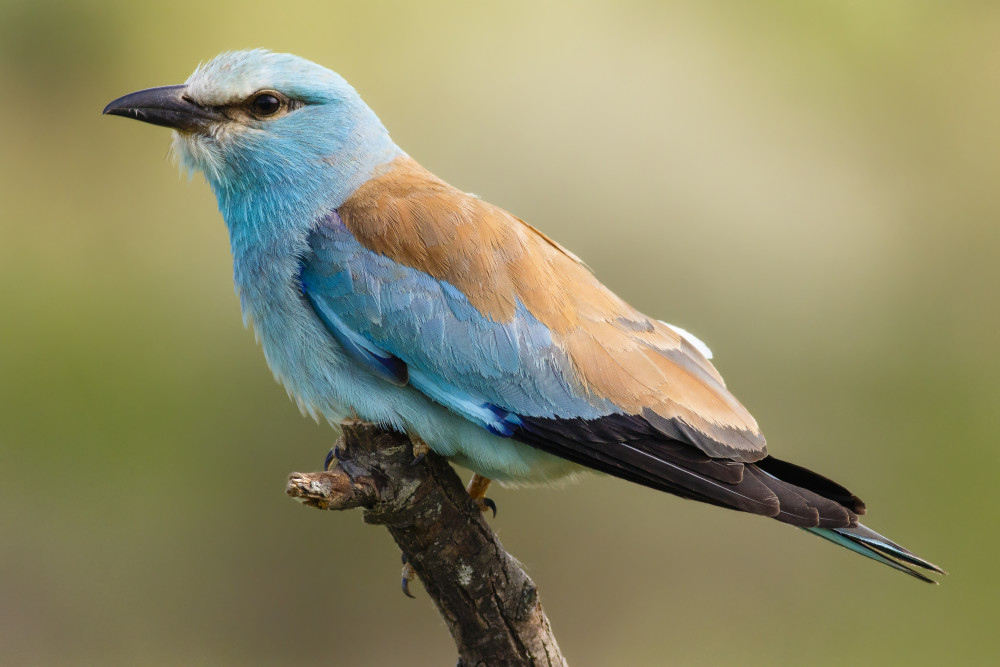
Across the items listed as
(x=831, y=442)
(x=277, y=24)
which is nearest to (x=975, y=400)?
(x=831, y=442)

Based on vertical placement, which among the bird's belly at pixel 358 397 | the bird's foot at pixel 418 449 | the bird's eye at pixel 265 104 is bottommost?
the bird's foot at pixel 418 449

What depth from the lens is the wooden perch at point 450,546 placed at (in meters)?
2.60

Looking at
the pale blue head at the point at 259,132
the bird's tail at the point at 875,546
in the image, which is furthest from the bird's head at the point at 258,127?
the bird's tail at the point at 875,546

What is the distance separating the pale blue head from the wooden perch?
85 cm

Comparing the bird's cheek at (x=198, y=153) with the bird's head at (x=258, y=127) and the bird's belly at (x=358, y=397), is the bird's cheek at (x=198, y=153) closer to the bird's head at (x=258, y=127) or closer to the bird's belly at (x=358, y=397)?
the bird's head at (x=258, y=127)

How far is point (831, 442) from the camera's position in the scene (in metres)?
5.81

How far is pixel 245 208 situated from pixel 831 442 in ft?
13.0

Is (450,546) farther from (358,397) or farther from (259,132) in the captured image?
(259,132)

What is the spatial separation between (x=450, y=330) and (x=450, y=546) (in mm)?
604

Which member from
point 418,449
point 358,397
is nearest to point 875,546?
point 418,449

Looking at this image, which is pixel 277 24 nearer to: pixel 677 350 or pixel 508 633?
pixel 677 350

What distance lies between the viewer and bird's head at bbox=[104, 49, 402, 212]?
3115 millimetres

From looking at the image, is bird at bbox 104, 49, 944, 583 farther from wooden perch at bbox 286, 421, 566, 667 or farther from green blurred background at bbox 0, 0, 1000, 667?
green blurred background at bbox 0, 0, 1000, 667

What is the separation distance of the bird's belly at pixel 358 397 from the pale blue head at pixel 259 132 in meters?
0.35
